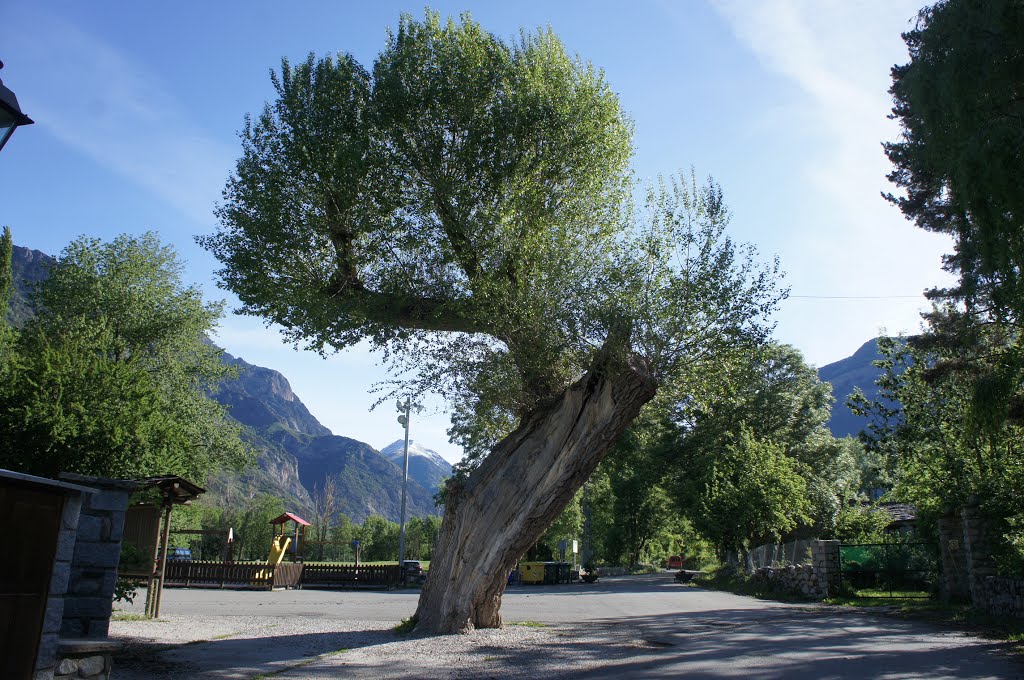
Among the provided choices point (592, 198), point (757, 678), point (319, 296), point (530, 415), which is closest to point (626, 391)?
point (530, 415)

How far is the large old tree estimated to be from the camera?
40.1 feet

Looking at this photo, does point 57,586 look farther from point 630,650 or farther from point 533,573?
point 533,573

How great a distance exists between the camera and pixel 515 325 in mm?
12195

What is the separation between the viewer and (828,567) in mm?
20391

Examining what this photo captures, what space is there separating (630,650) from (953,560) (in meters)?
10.7

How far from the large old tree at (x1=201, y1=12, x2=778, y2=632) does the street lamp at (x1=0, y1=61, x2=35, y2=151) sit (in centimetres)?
748

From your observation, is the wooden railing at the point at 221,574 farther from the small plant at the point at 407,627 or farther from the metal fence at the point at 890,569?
the metal fence at the point at 890,569

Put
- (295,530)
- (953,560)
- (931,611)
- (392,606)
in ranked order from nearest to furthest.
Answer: (931,611) → (953,560) → (392,606) → (295,530)

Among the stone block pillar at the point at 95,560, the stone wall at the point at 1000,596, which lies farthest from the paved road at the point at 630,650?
the stone wall at the point at 1000,596

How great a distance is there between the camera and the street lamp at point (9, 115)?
4775 mm

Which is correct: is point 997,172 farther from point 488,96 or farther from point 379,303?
point 379,303

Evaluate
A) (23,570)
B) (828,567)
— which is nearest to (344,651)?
(23,570)

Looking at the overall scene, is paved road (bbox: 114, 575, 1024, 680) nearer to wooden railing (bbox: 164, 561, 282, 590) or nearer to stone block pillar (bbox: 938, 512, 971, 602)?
stone block pillar (bbox: 938, 512, 971, 602)

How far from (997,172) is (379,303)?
9.57 metres
